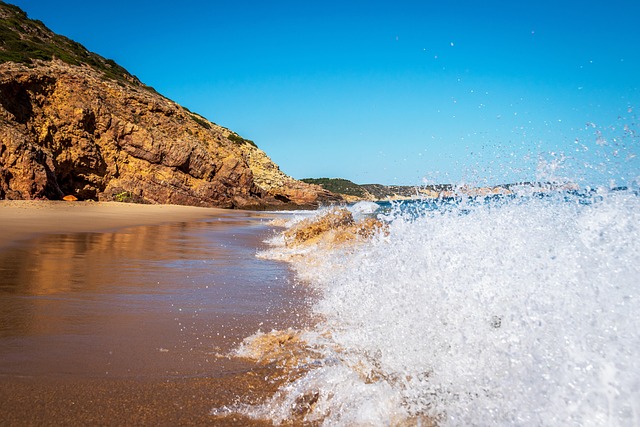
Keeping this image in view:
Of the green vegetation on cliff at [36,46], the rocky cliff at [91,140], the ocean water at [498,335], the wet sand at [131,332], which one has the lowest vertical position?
the wet sand at [131,332]

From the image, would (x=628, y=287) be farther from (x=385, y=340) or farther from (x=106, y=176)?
(x=106, y=176)

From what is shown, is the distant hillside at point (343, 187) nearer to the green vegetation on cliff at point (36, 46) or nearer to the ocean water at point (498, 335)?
the green vegetation on cliff at point (36, 46)

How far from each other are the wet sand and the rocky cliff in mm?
16356

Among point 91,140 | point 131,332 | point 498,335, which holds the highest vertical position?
point 91,140

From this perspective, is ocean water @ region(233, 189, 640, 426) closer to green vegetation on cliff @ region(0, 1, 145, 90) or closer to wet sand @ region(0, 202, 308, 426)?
wet sand @ region(0, 202, 308, 426)

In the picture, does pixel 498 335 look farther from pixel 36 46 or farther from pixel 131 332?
pixel 36 46

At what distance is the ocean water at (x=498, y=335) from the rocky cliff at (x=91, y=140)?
1983cm

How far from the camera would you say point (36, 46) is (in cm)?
3095

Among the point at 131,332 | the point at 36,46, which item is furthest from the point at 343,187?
the point at 131,332

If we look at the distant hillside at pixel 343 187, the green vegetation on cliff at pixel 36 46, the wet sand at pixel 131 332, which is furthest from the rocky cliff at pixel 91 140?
the distant hillside at pixel 343 187

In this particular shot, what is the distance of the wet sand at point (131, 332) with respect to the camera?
1.98m

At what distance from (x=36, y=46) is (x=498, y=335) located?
36.4 metres

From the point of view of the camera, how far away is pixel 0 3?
37.4 meters

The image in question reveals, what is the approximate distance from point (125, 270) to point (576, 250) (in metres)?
4.47
